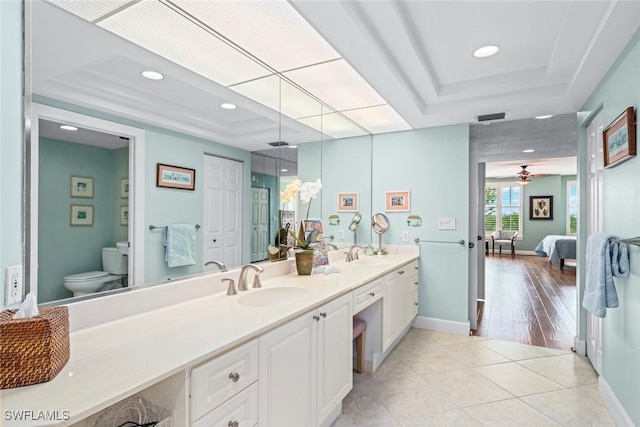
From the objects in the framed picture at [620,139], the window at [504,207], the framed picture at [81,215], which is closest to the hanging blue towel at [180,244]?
the framed picture at [81,215]

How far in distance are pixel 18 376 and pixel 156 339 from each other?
37 cm

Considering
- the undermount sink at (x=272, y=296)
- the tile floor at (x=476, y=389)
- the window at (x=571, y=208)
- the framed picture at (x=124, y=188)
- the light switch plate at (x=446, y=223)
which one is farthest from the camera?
the window at (x=571, y=208)

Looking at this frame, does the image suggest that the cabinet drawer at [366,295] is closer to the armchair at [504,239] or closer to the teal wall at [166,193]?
the teal wall at [166,193]

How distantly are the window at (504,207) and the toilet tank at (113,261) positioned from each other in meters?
10.8

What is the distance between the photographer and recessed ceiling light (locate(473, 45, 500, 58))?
7.31 ft

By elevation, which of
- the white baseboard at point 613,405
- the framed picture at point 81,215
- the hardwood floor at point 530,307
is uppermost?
the framed picture at point 81,215

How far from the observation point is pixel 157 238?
1.49 meters

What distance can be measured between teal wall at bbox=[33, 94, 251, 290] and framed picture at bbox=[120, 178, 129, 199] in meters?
0.10

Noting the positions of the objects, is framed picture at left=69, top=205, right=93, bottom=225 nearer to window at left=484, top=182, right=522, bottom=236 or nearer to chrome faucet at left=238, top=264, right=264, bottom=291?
chrome faucet at left=238, top=264, right=264, bottom=291

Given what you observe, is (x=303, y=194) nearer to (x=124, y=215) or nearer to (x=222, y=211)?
(x=222, y=211)

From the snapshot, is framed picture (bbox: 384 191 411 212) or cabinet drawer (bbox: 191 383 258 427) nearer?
cabinet drawer (bbox: 191 383 258 427)

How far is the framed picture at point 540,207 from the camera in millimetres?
9430

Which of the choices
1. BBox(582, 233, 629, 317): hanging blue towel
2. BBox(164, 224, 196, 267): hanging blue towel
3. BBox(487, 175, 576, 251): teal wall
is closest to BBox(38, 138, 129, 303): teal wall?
BBox(164, 224, 196, 267): hanging blue towel

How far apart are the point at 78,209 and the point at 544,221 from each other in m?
11.2
